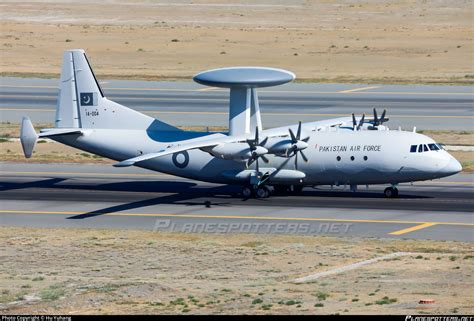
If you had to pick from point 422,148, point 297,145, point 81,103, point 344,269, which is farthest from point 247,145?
point 344,269

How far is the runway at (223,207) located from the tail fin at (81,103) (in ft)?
12.4

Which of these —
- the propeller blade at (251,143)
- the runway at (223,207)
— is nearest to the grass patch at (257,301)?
the runway at (223,207)

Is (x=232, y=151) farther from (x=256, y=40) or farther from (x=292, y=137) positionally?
(x=256, y=40)

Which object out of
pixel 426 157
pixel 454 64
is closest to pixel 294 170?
pixel 426 157

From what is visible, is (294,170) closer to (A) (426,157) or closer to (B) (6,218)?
(A) (426,157)

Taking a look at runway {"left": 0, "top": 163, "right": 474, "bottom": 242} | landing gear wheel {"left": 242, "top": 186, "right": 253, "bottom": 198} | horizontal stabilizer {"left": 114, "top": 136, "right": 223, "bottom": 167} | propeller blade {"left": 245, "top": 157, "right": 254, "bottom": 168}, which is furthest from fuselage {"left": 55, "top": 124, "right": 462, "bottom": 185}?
horizontal stabilizer {"left": 114, "top": 136, "right": 223, "bottom": 167}

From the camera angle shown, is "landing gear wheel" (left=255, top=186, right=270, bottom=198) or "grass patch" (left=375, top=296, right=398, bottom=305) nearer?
"grass patch" (left=375, top=296, right=398, bottom=305)

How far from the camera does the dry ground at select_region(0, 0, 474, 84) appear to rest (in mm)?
116625

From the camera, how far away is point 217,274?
39.4 m

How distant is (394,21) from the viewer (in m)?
172

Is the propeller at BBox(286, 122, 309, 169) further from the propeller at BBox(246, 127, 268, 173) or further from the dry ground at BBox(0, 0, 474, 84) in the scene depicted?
the dry ground at BBox(0, 0, 474, 84)

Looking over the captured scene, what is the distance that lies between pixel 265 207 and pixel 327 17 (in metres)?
131

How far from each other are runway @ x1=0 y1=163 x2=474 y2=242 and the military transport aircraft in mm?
1363

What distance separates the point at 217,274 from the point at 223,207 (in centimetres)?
1376
